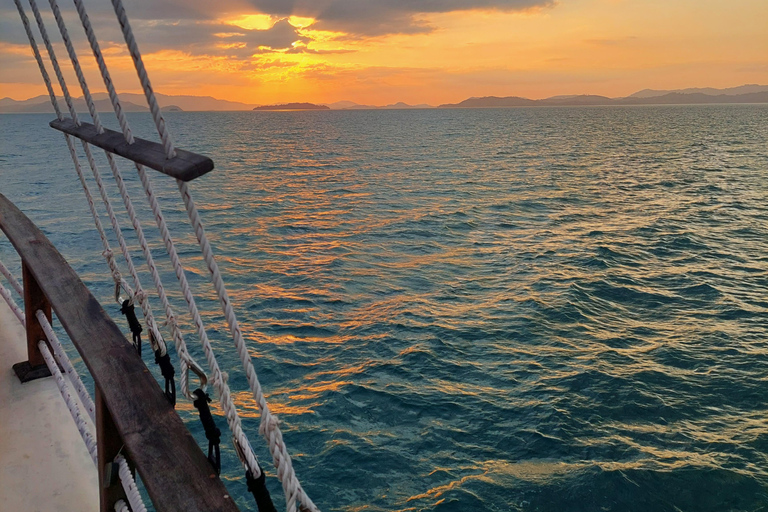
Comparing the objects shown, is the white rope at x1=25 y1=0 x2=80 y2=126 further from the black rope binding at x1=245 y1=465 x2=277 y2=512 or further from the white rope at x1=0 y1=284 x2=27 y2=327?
the white rope at x1=0 y1=284 x2=27 y2=327

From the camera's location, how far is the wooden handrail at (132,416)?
1.94m

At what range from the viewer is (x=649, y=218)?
1001 inches

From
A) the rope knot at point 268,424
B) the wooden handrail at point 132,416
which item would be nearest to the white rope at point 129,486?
the wooden handrail at point 132,416

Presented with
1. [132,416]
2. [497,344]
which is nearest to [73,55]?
[132,416]

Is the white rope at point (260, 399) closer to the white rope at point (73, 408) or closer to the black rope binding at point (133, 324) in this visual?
the black rope binding at point (133, 324)

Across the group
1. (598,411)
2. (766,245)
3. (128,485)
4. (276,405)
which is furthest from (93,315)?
(766,245)

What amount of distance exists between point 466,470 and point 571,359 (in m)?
4.37

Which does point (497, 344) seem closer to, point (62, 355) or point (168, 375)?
point (62, 355)

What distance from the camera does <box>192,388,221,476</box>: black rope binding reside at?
2124 mm

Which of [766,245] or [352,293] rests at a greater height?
[352,293]

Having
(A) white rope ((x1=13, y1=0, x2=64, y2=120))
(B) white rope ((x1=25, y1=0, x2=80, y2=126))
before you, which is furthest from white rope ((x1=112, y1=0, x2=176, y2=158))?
(A) white rope ((x1=13, y1=0, x2=64, y2=120))

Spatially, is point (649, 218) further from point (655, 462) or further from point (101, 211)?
point (101, 211)

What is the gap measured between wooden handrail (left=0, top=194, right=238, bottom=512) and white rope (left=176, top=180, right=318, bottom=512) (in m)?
0.27

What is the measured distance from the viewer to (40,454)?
12.0ft
